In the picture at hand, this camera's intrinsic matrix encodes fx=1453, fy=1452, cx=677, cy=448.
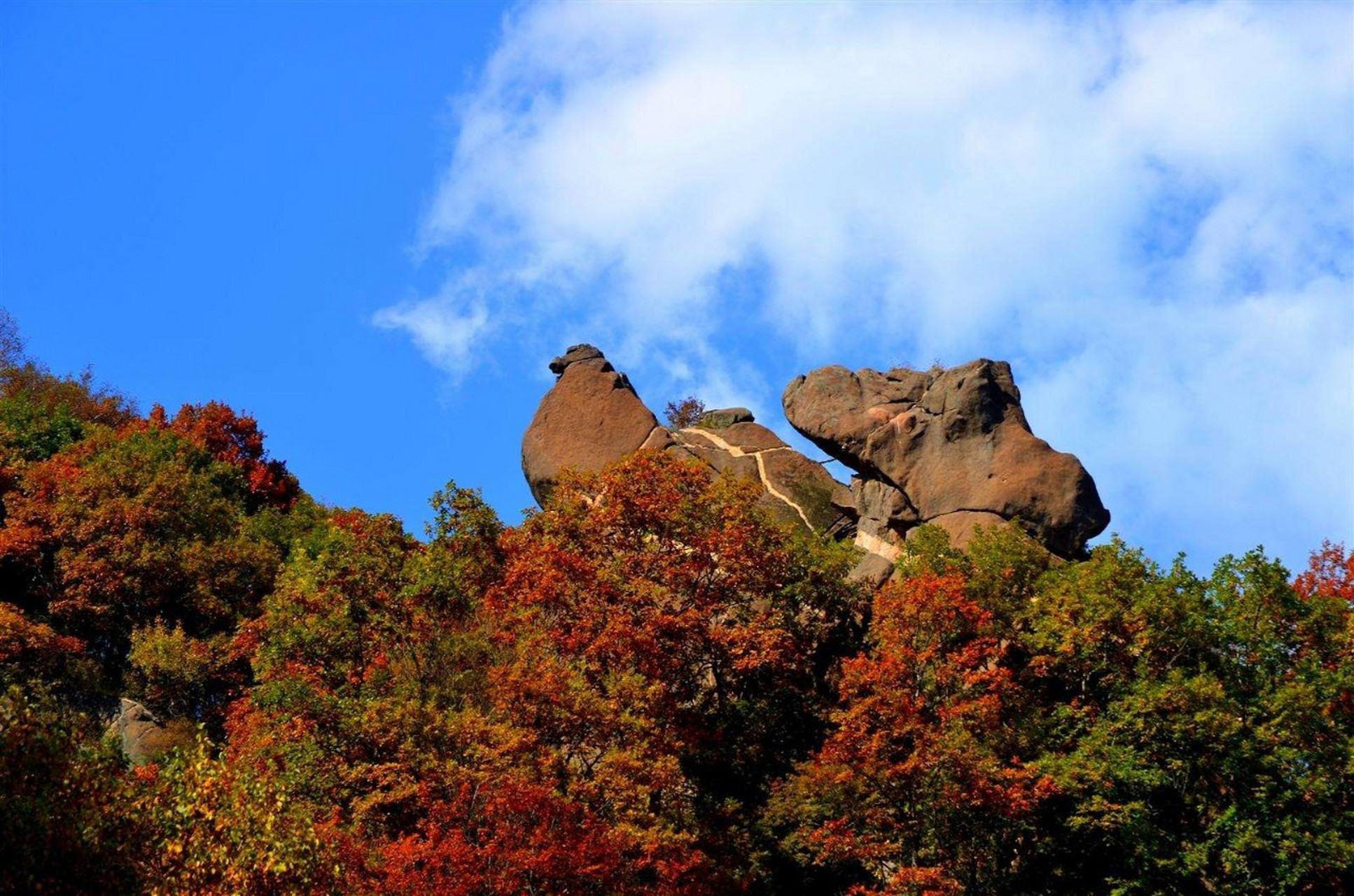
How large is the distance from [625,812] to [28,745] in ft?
40.3

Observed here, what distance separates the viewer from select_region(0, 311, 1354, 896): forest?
94.1ft

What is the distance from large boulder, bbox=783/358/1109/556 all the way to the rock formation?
0.13 feet

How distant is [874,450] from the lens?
43906 millimetres

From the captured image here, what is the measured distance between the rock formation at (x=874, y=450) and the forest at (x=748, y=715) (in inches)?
163

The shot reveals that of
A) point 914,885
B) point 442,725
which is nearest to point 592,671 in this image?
point 442,725

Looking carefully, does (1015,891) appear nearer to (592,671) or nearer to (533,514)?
(592,671)

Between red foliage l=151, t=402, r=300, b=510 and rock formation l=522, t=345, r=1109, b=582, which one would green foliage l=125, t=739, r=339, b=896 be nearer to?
rock formation l=522, t=345, r=1109, b=582

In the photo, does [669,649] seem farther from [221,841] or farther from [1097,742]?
[221,841]

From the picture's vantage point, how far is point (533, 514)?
3781 cm

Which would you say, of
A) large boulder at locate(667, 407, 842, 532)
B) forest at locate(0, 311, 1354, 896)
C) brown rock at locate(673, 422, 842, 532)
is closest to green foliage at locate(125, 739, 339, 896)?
forest at locate(0, 311, 1354, 896)

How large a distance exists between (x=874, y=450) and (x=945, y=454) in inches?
85.2

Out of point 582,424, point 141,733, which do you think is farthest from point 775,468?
point 141,733

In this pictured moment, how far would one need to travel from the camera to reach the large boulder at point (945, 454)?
40.8 meters

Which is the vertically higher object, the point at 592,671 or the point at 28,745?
the point at 592,671
